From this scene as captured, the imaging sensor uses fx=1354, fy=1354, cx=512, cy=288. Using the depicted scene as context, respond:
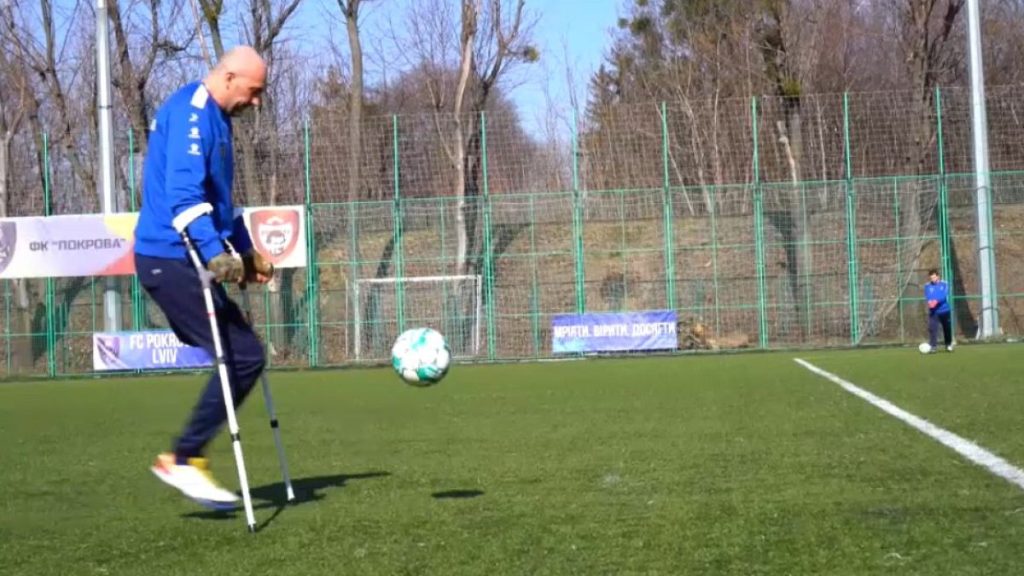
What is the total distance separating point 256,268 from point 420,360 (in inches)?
47.7

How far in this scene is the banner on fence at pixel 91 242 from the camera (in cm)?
2772

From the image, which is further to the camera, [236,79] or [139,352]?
[139,352]

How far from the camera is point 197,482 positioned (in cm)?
612

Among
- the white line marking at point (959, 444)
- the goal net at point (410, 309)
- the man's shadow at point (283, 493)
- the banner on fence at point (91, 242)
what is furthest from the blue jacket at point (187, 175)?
the goal net at point (410, 309)

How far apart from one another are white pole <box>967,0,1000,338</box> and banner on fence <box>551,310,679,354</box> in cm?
647

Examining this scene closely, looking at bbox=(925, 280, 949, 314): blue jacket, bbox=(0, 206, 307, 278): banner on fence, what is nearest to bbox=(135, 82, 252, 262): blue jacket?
bbox=(925, 280, 949, 314): blue jacket

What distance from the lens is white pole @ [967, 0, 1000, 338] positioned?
2812 centimetres

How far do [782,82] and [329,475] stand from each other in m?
36.6

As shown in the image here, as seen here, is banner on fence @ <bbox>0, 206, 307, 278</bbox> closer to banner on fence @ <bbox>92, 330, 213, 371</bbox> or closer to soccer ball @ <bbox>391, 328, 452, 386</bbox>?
banner on fence @ <bbox>92, 330, 213, 371</bbox>

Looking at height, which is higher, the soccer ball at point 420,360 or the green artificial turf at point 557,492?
the soccer ball at point 420,360

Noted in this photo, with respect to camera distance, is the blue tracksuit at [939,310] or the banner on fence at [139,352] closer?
the blue tracksuit at [939,310]

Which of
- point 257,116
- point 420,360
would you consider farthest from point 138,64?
point 420,360

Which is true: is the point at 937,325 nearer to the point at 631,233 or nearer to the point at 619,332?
the point at 619,332

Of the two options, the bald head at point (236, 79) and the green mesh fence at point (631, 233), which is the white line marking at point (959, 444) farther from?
the green mesh fence at point (631, 233)
